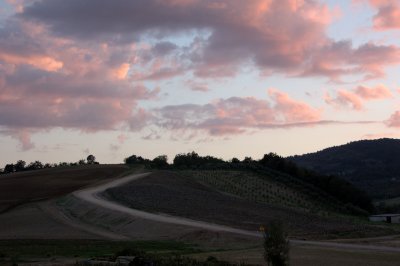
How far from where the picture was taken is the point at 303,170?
132750mm

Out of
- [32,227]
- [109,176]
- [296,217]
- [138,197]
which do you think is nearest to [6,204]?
[138,197]

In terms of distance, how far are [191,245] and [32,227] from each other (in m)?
22.8

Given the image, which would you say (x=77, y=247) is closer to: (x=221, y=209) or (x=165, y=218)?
(x=165, y=218)

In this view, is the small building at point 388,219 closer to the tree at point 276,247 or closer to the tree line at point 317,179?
the tree line at point 317,179

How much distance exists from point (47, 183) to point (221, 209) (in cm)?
4417

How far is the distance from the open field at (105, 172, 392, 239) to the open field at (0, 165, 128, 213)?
38.7 ft

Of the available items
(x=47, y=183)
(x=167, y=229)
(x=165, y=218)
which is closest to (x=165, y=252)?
(x=167, y=229)

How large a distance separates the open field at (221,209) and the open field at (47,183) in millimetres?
11791

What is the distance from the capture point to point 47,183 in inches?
4331

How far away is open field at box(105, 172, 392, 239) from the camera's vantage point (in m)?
64.7

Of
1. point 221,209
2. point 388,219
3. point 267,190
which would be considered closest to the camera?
point 221,209

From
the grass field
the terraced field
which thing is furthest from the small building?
the grass field

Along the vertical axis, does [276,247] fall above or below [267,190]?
below

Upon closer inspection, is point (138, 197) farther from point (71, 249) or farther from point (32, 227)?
point (71, 249)
